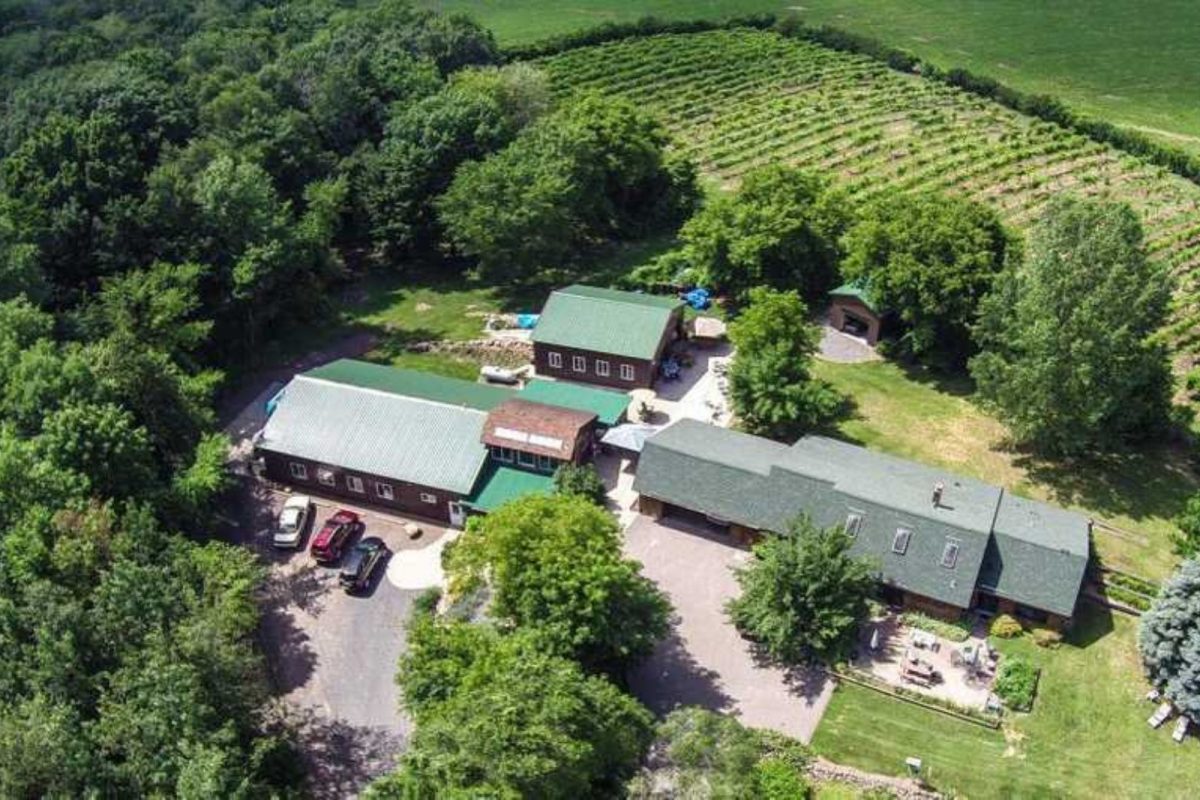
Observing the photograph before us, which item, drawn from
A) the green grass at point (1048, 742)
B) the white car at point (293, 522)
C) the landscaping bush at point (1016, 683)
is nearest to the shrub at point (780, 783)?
the green grass at point (1048, 742)

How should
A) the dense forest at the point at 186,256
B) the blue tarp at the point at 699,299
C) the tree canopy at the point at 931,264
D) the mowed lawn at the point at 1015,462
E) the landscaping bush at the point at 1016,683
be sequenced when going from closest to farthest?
the dense forest at the point at 186,256 → the landscaping bush at the point at 1016,683 → the mowed lawn at the point at 1015,462 → the tree canopy at the point at 931,264 → the blue tarp at the point at 699,299

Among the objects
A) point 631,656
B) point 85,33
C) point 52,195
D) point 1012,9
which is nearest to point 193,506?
point 631,656

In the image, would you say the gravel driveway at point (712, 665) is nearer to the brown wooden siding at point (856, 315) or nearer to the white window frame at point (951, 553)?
the white window frame at point (951, 553)

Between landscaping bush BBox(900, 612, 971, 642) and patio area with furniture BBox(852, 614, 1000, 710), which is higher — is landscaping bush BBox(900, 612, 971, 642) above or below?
above

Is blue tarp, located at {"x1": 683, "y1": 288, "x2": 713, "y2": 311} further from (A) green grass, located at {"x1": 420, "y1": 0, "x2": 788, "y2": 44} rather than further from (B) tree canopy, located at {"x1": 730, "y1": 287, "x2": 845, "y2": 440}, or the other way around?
(A) green grass, located at {"x1": 420, "y1": 0, "x2": 788, "y2": 44}

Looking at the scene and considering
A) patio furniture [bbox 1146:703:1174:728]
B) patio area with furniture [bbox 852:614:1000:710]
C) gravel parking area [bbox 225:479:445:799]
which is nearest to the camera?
patio furniture [bbox 1146:703:1174:728]

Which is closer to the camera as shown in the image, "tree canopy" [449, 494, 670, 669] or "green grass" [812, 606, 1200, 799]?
"green grass" [812, 606, 1200, 799]

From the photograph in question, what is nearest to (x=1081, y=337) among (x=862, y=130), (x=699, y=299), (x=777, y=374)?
(x=777, y=374)

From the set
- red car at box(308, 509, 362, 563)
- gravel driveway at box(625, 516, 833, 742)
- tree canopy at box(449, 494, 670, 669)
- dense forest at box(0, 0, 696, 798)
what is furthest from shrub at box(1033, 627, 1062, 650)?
red car at box(308, 509, 362, 563)
